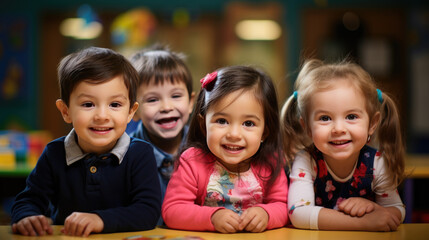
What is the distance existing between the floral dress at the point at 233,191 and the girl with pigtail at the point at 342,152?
0.11 meters

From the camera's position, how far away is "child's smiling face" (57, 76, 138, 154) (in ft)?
4.30

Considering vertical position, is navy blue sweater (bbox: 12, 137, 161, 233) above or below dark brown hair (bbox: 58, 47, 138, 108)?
below

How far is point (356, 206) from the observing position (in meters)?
1.35

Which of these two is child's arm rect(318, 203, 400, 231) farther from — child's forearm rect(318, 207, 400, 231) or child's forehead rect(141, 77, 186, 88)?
child's forehead rect(141, 77, 186, 88)

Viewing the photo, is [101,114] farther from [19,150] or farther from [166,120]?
[19,150]

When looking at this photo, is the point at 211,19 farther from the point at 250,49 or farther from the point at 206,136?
the point at 206,136

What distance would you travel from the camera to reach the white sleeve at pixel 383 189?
140 centimetres

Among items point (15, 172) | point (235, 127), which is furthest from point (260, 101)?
point (15, 172)

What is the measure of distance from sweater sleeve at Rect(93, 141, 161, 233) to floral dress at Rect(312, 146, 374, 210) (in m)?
0.49

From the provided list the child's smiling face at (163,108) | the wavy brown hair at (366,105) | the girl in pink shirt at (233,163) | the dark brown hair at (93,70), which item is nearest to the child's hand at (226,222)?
the girl in pink shirt at (233,163)

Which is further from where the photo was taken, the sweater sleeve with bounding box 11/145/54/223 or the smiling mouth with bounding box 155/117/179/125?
the smiling mouth with bounding box 155/117/179/125

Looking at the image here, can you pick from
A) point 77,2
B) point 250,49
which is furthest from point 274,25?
point 77,2

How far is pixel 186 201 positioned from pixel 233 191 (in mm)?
142

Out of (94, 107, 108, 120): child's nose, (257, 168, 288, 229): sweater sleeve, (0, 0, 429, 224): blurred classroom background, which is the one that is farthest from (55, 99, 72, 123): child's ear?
(0, 0, 429, 224): blurred classroom background
